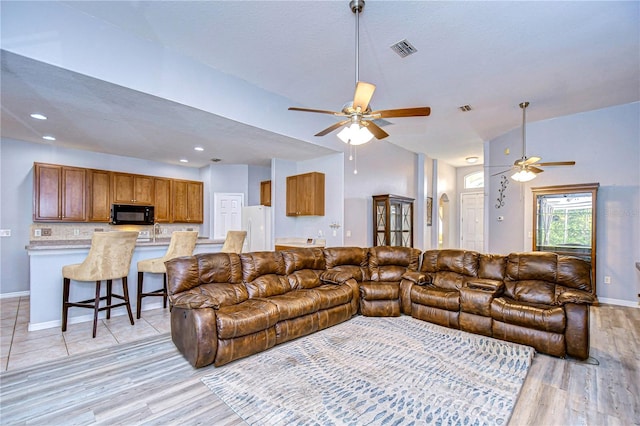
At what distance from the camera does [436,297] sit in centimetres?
380

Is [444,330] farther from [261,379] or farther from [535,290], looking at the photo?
[261,379]

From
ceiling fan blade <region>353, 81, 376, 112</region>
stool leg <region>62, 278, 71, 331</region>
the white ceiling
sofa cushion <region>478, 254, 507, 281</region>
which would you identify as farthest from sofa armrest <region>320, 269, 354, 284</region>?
stool leg <region>62, 278, 71, 331</region>

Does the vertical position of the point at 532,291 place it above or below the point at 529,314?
above

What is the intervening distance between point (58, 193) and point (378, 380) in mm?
6466

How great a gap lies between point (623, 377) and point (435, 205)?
20.4ft

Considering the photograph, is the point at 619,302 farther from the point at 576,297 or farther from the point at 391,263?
the point at 391,263

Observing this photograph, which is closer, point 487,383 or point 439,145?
point 487,383

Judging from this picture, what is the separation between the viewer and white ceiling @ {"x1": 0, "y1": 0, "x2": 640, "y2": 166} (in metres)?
2.75

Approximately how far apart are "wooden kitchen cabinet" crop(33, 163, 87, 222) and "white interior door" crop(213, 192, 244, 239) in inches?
100

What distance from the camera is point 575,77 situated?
3.97 metres

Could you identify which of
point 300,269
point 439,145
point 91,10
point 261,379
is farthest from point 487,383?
point 439,145

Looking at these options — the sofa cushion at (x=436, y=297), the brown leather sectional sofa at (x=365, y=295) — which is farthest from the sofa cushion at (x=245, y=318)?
the sofa cushion at (x=436, y=297)

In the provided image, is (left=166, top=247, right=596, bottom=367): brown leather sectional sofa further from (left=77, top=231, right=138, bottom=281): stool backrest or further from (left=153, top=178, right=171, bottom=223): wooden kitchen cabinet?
(left=153, top=178, right=171, bottom=223): wooden kitchen cabinet

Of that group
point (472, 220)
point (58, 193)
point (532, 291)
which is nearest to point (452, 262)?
point (532, 291)
